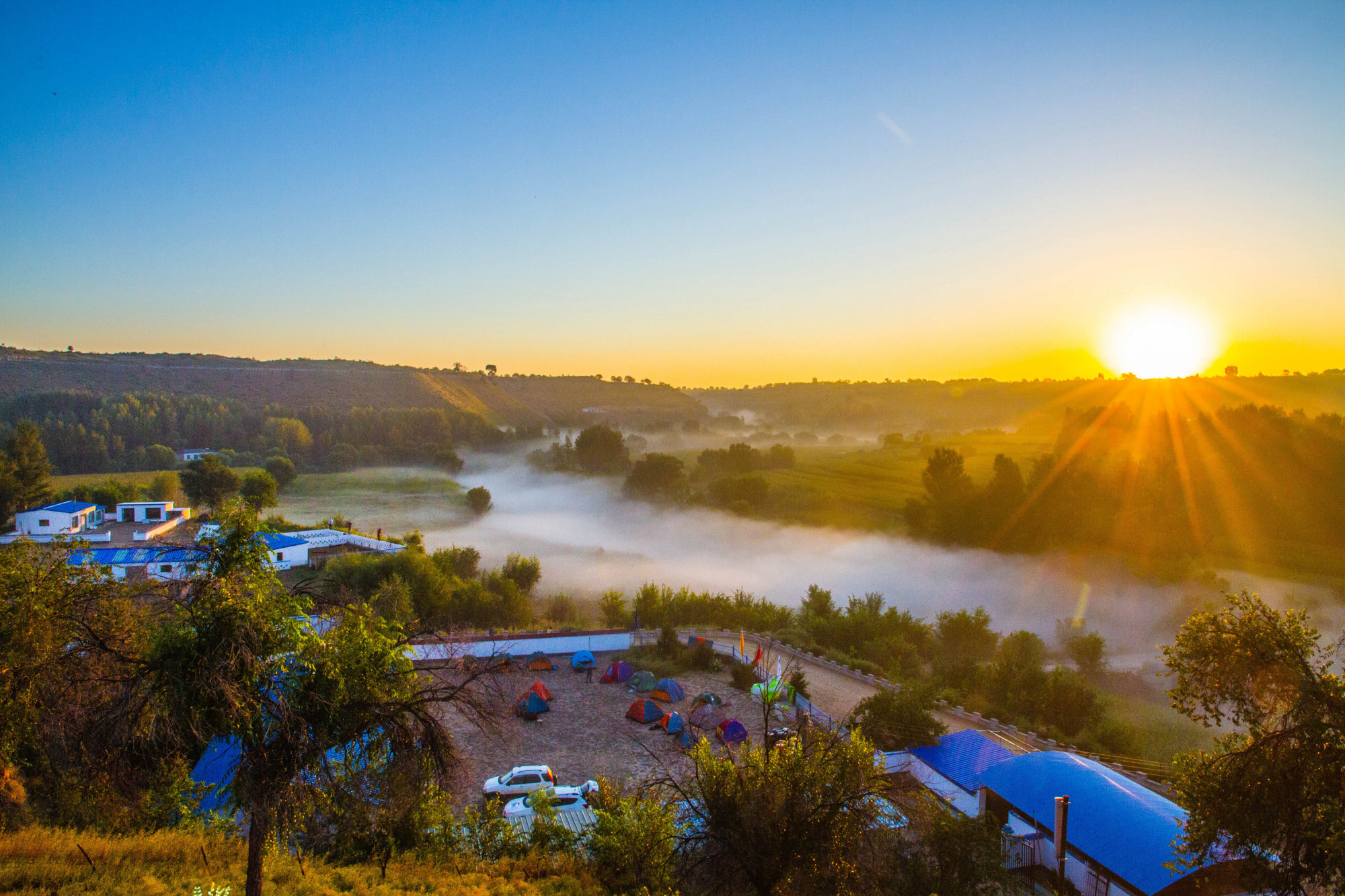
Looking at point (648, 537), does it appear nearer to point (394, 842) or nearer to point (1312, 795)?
point (394, 842)

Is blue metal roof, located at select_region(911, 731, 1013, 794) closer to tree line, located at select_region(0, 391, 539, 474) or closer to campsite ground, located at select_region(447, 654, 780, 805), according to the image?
→ campsite ground, located at select_region(447, 654, 780, 805)

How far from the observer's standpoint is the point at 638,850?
26.6 feet

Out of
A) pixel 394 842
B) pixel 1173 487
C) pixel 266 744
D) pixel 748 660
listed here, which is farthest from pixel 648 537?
pixel 266 744

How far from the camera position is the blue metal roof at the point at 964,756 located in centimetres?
1288

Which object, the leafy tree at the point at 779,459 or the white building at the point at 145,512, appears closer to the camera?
the white building at the point at 145,512

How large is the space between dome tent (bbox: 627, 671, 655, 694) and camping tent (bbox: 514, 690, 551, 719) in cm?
270

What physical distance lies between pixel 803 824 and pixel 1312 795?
436 centimetres

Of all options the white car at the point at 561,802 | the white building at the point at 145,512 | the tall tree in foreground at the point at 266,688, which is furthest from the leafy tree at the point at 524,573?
the tall tree in foreground at the point at 266,688

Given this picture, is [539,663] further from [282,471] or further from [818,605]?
[282,471]

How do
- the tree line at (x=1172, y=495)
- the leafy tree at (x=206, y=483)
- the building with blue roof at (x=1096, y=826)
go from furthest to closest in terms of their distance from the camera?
the leafy tree at (x=206, y=483) → the tree line at (x=1172, y=495) → the building with blue roof at (x=1096, y=826)

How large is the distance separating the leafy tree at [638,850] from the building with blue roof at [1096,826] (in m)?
5.98

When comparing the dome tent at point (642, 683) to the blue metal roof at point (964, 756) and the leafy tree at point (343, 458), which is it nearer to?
the blue metal roof at point (964, 756)

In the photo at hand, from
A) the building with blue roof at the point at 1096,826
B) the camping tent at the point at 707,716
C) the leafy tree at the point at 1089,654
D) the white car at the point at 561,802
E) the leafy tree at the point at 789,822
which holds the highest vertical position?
the leafy tree at the point at 789,822

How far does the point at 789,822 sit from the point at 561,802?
22.6 feet
